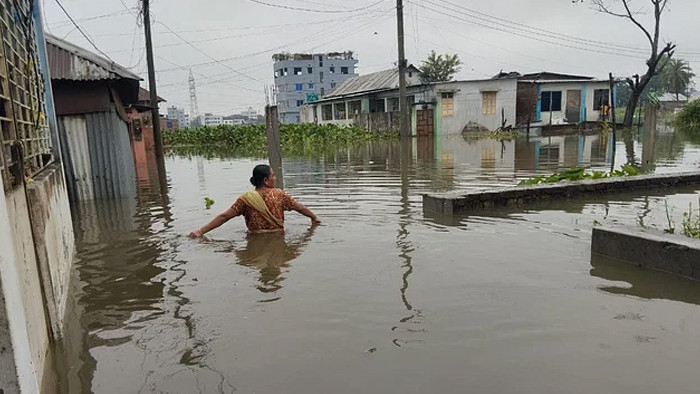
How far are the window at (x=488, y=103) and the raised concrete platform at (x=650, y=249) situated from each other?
30.7 metres

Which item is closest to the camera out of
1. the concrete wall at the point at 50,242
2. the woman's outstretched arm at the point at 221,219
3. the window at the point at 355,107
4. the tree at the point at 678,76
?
the concrete wall at the point at 50,242

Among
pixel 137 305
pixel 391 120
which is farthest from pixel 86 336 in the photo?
pixel 391 120

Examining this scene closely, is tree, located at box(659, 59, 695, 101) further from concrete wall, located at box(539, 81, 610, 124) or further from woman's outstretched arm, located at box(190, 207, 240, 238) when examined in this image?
woman's outstretched arm, located at box(190, 207, 240, 238)

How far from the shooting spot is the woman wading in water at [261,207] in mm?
6504

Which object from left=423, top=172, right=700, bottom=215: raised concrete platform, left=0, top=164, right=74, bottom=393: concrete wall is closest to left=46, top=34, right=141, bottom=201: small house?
left=0, top=164, right=74, bottom=393: concrete wall

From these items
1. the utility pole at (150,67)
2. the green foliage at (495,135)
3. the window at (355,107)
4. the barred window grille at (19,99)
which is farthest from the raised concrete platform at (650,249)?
the window at (355,107)

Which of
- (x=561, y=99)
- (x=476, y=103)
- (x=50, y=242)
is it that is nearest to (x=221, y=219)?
(x=50, y=242)

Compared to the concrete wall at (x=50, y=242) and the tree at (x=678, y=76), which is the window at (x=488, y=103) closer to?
the concrete wall at (x=50, y=242)

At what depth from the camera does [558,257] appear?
546 cm

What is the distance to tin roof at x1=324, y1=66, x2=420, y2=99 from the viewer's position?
3788 cm

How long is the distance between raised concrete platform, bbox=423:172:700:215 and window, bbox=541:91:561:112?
27378mm

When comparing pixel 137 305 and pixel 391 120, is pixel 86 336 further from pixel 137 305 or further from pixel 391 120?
pixel 391 120

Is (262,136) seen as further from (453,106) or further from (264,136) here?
(453,106)

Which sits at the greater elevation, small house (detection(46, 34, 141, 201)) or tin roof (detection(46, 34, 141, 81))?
tin roof (detection(46, 34, 141, 81))
